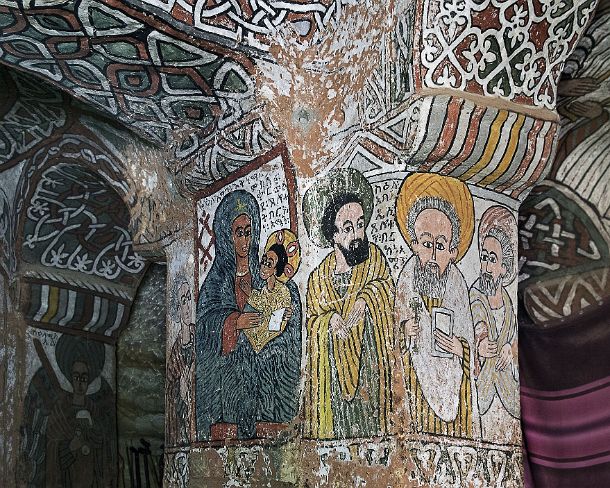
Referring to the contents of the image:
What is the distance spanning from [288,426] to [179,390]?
89 centimetres

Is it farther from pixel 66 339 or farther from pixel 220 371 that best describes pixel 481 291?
pixel 66 339

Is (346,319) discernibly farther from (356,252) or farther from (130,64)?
(130,64)

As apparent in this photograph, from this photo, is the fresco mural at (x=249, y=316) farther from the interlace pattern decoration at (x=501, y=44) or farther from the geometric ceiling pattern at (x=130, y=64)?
the interlace pattern decoration at (x=501, y=44)

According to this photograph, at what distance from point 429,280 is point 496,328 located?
0.38m

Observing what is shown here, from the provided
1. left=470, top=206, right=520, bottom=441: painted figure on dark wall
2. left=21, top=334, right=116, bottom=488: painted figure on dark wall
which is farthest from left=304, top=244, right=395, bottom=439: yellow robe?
left=21, top=334, right=116, bottom=488: painted figure on dark wall

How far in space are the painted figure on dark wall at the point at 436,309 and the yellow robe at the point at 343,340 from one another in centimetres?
8

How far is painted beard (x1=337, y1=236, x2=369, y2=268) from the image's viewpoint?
140 inches

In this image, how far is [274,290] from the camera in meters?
3.96

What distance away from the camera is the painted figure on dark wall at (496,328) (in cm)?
354

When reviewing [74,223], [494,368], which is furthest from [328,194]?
[74,223]

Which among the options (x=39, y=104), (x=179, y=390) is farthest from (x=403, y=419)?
(x=39, y=104)

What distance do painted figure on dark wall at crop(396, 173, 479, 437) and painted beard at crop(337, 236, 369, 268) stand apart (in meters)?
0.18

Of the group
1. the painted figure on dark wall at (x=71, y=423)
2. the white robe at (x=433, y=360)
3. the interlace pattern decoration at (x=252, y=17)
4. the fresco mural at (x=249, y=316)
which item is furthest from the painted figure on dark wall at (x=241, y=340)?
the painted figure on dark wall at (x=71, y=423)

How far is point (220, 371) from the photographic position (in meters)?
4.18
